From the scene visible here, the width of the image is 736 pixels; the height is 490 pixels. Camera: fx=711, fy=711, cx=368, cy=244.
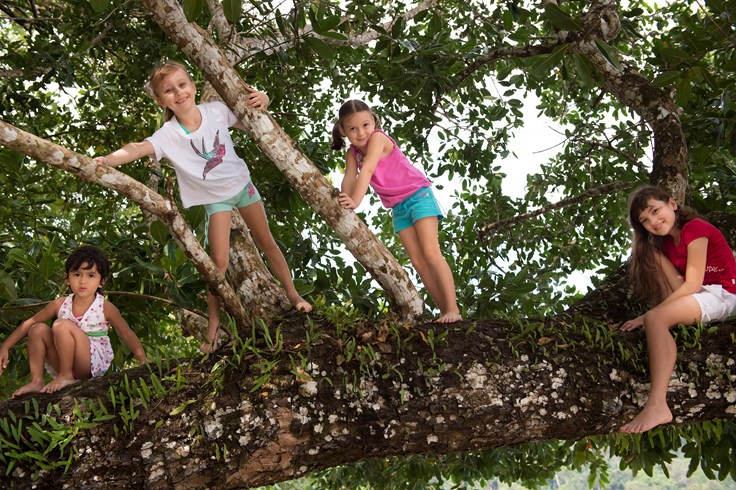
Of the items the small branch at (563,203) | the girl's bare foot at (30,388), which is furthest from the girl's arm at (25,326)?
the small branch at (563,203)

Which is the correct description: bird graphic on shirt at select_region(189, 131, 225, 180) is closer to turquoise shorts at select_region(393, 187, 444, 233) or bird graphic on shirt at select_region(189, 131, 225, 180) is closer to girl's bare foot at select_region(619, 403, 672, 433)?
turquoise shorts at select_region(393, 187, 444, 233)

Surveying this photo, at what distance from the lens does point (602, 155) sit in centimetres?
659

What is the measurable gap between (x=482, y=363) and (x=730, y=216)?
2090 millimetres

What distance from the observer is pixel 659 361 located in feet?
9.15

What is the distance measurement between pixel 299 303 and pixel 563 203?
2.97 metres

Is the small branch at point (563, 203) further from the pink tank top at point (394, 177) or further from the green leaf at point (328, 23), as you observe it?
the green leaf at point (328, 23)

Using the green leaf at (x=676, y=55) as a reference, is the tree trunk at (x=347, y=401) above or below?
below

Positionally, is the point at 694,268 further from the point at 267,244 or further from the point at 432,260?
the point at 267,244

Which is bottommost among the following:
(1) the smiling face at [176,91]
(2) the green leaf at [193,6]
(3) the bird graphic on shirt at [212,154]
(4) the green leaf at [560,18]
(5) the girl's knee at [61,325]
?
(5) the girl's knee at [61,325]

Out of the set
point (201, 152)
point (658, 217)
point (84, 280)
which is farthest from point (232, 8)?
point (658, 217)

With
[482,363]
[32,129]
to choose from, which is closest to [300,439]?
[482,363]

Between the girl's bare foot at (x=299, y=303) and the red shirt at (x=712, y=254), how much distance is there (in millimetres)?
1823

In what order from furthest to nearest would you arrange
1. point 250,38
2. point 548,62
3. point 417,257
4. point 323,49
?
1. point 250,38
2. point 417,257
3. point 323,49
4. point 548,62

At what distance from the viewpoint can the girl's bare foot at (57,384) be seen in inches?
104
